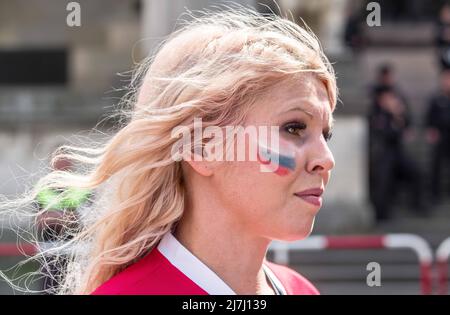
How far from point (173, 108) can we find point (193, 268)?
0.37 m

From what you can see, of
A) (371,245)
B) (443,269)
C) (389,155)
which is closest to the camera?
(371,245)

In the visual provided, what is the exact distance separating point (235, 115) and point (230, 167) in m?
0.12

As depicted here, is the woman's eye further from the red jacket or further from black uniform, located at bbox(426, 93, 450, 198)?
black uniform, located at bbox(426, 93, 450, 198)

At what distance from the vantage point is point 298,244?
9375mm

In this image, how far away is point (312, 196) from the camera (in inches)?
97.9

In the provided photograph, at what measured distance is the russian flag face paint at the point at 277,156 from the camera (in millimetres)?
2449

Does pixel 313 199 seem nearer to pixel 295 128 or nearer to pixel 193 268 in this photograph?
pixel 295 128

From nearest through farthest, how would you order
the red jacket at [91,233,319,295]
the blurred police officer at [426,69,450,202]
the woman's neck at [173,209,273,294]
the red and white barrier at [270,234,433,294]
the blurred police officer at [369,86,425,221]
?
the red jacket at [91,233,319,295] < the woman's neck at [173,209,273,294] < the red and white barrier at [270,234,433,294] < the blurred police officer at [369,86,425,221] < the blurred police officer at [426,69,450,202]

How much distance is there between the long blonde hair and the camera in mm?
2490

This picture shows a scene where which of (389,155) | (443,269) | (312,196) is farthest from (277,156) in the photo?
(389,155)

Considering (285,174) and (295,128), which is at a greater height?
(295,128)

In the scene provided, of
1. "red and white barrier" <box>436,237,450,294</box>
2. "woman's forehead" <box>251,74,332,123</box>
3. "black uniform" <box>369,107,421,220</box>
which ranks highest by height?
"woman's forehead" <box>251,74,332,123</box>

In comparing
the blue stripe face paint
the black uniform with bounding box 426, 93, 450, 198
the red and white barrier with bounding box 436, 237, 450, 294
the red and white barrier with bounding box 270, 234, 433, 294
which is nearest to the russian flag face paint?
the blue stripe face paint

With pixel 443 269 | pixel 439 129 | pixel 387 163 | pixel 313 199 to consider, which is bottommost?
pixel 443 269
